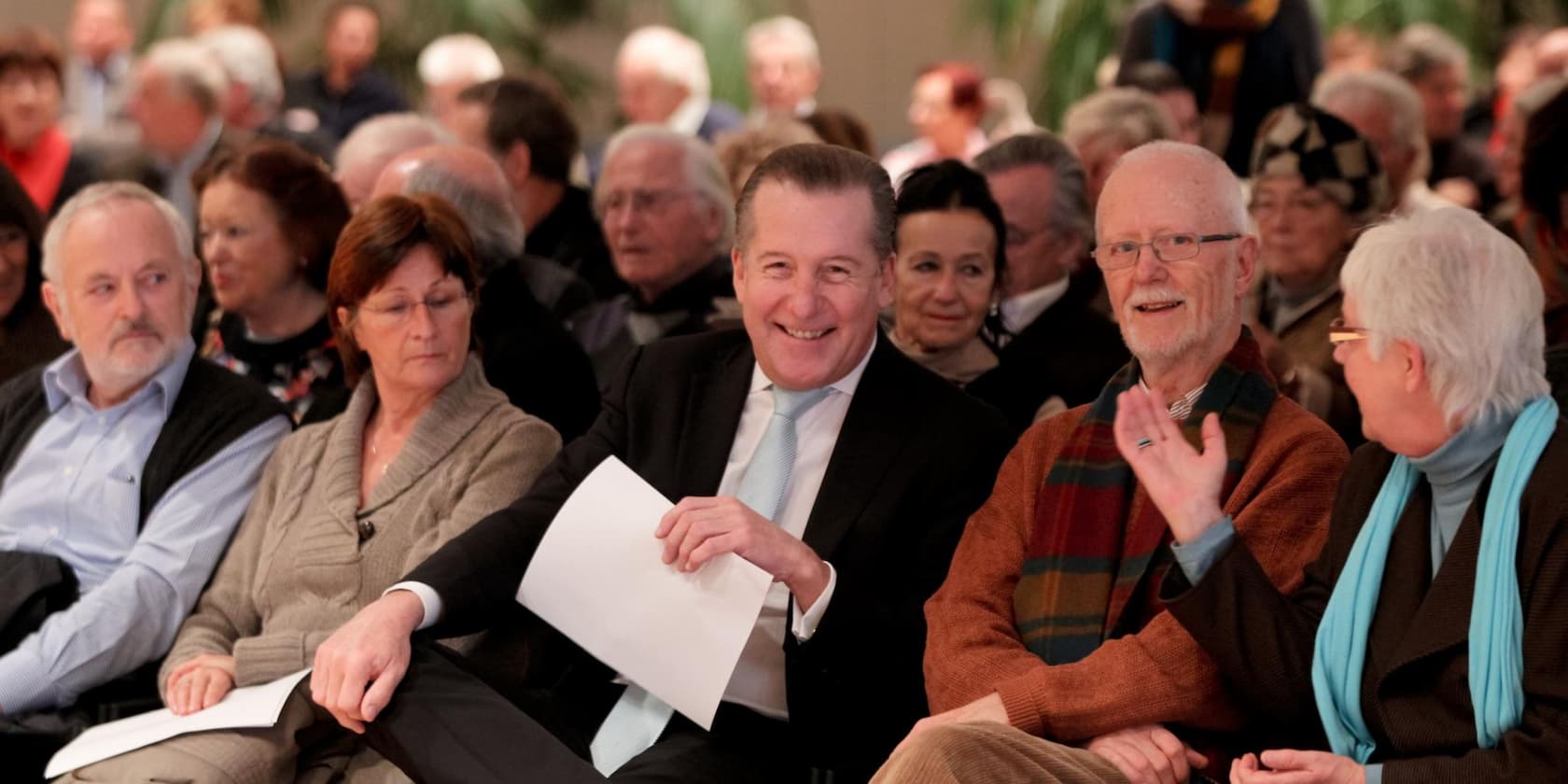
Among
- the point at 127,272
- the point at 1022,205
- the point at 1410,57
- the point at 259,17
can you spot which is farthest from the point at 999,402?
the point at 259,17

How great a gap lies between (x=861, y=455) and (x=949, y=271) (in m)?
0.92

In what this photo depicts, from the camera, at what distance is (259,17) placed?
9938 mm

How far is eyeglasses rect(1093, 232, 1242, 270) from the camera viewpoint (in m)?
2.99

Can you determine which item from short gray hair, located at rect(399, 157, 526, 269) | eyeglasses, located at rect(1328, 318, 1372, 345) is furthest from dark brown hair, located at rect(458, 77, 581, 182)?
eyeglasses, located at rect(1328, 318, 1372, 345)

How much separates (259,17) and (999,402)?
23.0 ft

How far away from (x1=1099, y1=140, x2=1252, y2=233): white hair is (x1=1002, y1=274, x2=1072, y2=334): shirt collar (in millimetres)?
1308

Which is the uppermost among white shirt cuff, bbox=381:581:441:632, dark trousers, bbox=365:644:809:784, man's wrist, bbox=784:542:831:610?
man's wrist, bbox=784:542:831:610

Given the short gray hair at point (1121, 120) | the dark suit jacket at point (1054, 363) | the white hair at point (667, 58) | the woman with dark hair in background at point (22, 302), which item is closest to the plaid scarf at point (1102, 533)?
the dark suit jacket at point (1054, 363)

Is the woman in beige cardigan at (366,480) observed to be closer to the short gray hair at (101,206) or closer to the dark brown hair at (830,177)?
the short gray hair at (101,206)

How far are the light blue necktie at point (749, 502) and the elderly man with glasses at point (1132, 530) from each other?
0.33 m

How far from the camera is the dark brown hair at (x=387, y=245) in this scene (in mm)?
3588

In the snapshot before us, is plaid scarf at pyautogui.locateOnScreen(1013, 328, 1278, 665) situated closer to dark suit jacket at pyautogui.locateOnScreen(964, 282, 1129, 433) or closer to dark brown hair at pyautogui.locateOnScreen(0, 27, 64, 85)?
dark suit jacket at pyautogui.locateOnScreen(964, 282, 1129, 433)

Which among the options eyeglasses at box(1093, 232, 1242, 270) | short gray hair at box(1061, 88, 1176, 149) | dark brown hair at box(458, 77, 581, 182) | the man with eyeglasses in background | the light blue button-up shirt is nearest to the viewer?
eyeglasses at box(1093, 232, 1242, 270)

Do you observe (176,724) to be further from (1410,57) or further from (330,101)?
(330,101)
